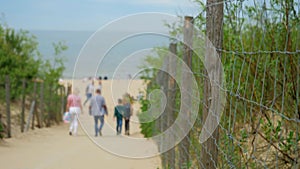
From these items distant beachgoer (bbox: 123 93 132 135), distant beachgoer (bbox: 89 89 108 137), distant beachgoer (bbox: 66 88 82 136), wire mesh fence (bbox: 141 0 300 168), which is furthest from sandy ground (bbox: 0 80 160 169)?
wire mesh fence (bbox: 141 0 300 168)

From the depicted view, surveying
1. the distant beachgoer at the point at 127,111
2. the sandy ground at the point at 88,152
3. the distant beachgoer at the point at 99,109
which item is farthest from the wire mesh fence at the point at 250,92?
the distant beachgoer at the point at 99,109

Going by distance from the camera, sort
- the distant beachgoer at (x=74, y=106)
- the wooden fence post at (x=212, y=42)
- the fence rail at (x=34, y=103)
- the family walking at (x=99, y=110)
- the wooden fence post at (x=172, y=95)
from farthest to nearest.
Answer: the fence rail at (x=34, y=103) → the distant beachgoer at (x=74, y=106) → the family walking at (x=99, y=110) → the wooden fence post at (x=172, y=95) → the wooden fence post at (x=212, y=42)

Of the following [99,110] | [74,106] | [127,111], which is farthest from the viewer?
[74,106]

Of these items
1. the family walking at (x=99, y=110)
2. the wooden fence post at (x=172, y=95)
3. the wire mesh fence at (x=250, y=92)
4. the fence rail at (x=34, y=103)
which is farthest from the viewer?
the fence rail at (x=34, y=103)

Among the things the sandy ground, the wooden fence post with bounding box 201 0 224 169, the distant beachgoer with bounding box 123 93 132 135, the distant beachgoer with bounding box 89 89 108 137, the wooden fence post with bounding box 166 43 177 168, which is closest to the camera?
the wooden fence post with bounding box 201 0 224 169

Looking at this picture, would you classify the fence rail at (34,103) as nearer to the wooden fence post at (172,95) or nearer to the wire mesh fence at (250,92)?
the wooden fence post at (172,95)

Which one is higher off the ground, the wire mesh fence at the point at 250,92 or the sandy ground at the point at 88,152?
the wire mesh fence at the point at 250,92

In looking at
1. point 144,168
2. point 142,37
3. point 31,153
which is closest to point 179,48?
point 142,37

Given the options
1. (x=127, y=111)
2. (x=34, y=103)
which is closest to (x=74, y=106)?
(x=34, y=103)

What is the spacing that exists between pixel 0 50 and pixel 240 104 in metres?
19.8

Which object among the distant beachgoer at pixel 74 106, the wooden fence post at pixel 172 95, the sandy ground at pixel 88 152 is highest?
the wooden fence post at pixel 172 95

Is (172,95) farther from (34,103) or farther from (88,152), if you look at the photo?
(34,103)

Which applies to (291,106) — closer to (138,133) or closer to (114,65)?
(114,65)

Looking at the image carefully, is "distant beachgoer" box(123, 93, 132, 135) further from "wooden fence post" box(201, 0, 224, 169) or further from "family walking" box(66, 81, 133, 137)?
"wooden fence post" box(201, 0, 224, 169)
